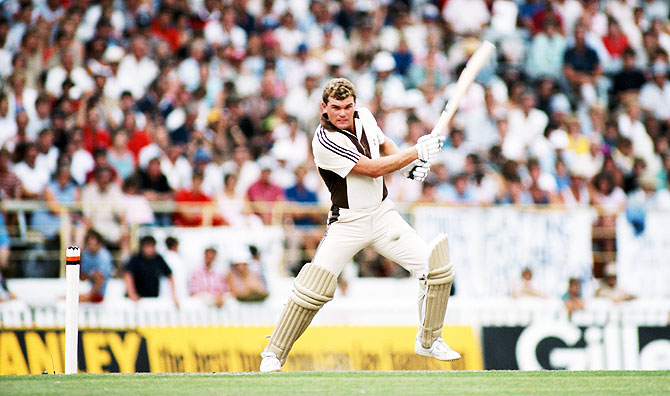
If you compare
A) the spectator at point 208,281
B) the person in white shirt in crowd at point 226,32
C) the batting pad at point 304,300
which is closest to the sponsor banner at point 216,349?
the spectator at point 208,281

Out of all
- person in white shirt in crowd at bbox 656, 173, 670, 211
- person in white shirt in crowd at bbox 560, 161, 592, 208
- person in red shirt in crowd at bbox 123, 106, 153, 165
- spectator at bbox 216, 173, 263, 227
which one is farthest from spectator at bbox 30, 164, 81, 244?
person in white shirt in crowd at bbox 656, 173, 670, 211

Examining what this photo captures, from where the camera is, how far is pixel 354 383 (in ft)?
21.8

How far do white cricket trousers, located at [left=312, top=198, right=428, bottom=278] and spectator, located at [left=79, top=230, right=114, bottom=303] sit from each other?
4.95 m

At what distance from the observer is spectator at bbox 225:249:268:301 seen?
38.1 feet

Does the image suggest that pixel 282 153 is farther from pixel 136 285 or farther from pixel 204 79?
pixel 136 285

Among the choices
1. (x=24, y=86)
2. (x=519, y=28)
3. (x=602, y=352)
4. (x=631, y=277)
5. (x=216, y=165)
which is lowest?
(x=602, y=352)

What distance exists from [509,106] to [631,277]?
126 inches

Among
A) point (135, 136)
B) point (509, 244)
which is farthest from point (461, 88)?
point (135, 136)

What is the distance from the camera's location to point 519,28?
16031mm

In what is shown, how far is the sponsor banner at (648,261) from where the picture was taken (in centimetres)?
1227

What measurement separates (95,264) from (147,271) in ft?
1.95

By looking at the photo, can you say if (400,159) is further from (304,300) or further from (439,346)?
(439,346)

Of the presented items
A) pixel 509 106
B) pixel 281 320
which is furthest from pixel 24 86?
pixel 281 320

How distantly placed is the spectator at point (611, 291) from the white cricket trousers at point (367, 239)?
551cm
